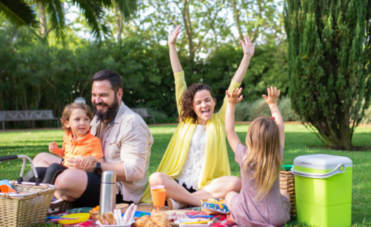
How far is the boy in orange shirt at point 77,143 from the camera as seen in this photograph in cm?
319

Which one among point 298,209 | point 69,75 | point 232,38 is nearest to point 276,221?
point 298,209

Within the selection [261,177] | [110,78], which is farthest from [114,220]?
[110,78]

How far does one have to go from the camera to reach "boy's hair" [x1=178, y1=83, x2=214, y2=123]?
3752mm

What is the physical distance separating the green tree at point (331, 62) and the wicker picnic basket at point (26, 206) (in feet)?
21.2

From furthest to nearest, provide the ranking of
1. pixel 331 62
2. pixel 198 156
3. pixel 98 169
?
1. pixel 331 62
2. pixel 198 156
3. pixel 98 169

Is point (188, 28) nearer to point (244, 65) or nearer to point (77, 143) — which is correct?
point (244, 65)

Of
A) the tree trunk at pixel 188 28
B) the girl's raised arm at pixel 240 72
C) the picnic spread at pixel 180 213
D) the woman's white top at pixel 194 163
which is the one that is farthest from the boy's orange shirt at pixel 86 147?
the tree trunk at pixel 188 28

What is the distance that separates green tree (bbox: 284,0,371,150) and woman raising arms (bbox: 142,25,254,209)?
14.6 ft

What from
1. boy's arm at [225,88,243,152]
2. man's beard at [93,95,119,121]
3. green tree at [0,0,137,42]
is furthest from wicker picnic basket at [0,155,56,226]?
green tree at [0,0,137,42]

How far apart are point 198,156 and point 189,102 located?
60 centimetres

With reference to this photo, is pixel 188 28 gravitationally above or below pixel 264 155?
above

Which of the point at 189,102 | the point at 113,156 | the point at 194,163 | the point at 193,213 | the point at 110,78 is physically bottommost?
the point at 193,213

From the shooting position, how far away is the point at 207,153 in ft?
11.7

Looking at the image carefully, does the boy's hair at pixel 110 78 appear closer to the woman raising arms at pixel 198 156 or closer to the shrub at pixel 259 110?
the woman raising arms at pixel 198 156
